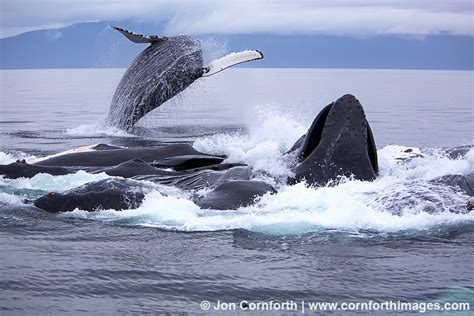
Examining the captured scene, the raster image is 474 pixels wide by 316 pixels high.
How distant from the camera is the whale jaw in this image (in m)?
12.3

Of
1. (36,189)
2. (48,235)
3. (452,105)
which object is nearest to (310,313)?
(48,235)

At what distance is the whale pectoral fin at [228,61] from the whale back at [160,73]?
23cm

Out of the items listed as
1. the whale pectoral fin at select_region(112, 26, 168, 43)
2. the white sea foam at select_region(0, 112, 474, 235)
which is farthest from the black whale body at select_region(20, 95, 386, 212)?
the whale pectoral fin at select_region(112, 26, 168, 43)

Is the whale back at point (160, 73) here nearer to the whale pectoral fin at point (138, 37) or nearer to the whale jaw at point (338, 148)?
the whale pectoral fin at point (138, 37)

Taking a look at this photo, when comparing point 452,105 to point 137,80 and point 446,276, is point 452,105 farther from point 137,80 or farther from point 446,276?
point 446,276

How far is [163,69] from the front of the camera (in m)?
20.5

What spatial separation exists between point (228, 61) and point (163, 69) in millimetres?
1645

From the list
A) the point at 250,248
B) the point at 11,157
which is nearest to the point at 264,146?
the point at 11,157

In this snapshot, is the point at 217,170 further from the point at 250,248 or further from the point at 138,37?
the point at 138,37

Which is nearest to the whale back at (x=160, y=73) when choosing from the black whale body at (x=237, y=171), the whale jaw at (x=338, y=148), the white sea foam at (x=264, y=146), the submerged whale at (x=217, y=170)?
the white sea foam at (x=264, y=146)

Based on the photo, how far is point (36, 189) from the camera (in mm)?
13305

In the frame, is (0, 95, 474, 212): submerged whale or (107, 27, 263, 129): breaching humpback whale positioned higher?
(107, 27, 263, 129): breaching humpback whale

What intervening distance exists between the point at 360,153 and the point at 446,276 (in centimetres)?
426

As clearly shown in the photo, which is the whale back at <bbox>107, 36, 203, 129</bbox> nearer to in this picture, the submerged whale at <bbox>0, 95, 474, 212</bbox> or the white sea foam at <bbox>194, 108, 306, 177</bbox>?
the white sea foam at <bbox>194, 108, 306, 177</bbox>
